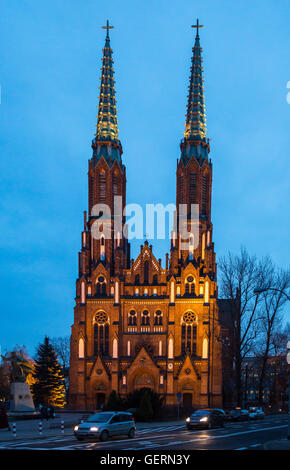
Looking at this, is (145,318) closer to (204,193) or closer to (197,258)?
(197,258)

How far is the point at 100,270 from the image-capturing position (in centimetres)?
7612

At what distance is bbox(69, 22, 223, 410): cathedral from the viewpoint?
2830 inches

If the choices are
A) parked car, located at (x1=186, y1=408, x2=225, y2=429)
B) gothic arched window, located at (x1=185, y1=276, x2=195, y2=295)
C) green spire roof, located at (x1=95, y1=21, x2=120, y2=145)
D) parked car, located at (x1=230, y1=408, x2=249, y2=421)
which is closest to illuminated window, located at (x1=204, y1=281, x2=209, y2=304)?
gothic arched window, located at (x1=185, y1=276, x2=195, y2=295)

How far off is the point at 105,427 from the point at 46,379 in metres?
49.7

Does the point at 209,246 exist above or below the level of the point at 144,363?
above

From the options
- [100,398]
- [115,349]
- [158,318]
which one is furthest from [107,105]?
[100,398]

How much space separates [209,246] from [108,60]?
102ft

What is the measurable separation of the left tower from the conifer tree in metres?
3.40

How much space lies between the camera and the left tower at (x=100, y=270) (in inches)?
2869

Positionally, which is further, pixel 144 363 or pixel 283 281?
pixel 144 363

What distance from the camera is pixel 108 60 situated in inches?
3445
